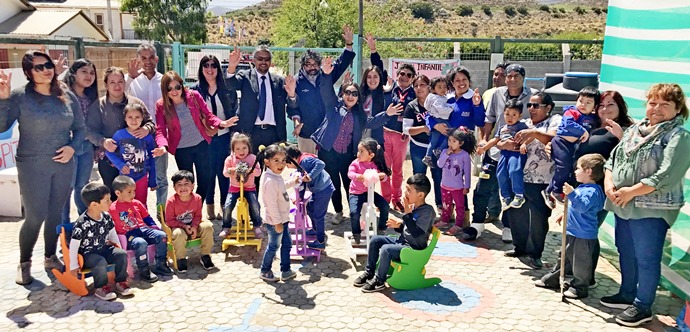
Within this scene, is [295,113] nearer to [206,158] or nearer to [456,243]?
[206,158]

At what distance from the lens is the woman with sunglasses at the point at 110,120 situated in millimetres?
5414

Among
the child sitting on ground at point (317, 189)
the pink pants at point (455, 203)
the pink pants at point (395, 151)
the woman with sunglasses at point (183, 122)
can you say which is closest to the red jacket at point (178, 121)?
the woman with sunglasses at point (183, 122)

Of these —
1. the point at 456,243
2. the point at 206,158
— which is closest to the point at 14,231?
the point at 206,158

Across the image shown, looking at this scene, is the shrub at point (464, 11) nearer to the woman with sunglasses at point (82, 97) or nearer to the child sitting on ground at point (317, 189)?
the child sitting on ground at point (317, 189)

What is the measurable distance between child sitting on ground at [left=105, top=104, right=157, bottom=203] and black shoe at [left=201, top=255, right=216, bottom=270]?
0.98 metres

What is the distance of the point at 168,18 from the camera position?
127 feet

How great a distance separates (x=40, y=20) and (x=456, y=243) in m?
26.1

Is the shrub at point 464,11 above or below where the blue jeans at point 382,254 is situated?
above

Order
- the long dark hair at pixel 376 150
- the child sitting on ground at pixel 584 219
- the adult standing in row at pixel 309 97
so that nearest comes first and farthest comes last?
the child sitting on ground at pixel 584 219 < the long dark hair at pixel 376 150 < the adult standing in row at pixel 309 97

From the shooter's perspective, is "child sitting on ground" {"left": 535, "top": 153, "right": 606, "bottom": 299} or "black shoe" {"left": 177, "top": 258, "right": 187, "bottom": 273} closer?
"child sitting on ground" {"left": 535, "top": 153, "right": 606, "bottom": 299}

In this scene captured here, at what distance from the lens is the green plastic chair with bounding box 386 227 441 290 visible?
4730mm

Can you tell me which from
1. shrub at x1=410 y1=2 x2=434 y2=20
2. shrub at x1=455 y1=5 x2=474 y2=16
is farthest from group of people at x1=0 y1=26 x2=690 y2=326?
shrub at x1=455 y1=5 x2=474 y2=16

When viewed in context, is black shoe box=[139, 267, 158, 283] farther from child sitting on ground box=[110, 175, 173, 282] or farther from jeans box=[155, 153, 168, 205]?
jeans box=[155, 153, 168, 205]

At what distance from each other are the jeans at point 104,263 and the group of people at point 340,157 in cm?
2
